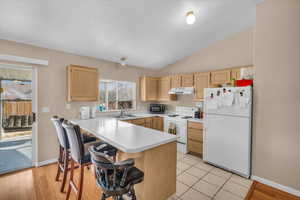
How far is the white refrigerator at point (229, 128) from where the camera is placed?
7.75 ft

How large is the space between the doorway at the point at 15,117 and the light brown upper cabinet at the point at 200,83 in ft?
12.2

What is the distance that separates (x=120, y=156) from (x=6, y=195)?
173 centimetres

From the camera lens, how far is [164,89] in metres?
4.51

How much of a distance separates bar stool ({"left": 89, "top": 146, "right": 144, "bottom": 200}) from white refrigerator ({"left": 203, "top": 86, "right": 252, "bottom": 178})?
2000 millimetres

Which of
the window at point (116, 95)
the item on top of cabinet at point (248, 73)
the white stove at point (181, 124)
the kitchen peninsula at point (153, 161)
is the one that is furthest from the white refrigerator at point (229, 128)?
the window at point (116, 95)

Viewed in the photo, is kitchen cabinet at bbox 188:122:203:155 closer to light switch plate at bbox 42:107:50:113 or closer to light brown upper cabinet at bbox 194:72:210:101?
light brown upper cabinet at bbox 194:72:210:101

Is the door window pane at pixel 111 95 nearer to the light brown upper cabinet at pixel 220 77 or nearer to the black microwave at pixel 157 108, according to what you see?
the black microwave at pixel 157 108

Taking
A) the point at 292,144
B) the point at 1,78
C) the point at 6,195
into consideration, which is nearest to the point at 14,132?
the point at 1,78

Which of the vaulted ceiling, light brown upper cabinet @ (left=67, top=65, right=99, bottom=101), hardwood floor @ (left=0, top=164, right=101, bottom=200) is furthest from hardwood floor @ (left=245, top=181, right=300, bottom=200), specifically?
light brown upper cabinet @ (left=67, top=65, right=99, bottom=101)

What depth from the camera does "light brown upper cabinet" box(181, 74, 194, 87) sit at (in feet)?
12.5

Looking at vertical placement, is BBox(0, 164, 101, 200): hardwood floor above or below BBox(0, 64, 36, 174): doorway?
below

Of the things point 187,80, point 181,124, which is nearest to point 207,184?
point 181,124

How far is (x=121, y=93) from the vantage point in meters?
4.28

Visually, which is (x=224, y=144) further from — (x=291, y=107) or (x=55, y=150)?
(x=55, y=150)
